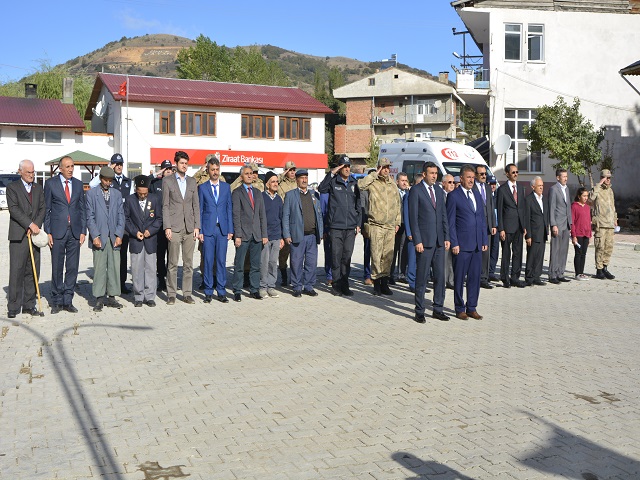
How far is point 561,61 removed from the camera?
35906mm

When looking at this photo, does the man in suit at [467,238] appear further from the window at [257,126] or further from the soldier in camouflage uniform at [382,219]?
the window at [257,126]

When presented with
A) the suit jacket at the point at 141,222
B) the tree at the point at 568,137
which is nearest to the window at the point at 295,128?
the tree at the point at 568,137

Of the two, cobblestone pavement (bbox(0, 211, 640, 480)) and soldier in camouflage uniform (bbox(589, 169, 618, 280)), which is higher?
soldier in camouflage uniform (bbox(589, 169, 618, 280))

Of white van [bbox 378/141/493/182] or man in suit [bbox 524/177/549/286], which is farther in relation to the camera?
white van [bbox 378/141/493/182]

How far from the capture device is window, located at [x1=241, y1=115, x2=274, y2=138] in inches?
2098

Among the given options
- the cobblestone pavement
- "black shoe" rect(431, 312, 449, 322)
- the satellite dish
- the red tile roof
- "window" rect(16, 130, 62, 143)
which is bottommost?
the cobblestone pavement

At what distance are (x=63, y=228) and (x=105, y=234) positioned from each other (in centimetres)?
62

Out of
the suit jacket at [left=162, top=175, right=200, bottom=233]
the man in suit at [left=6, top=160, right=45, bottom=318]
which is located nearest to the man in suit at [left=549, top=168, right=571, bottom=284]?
the suit jacket at [left=162, top=175, right=200, bottom=233]

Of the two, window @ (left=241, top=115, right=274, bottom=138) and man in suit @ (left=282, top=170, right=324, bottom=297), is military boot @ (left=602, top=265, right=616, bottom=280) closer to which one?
man in suit @ (left=282, top=170, right=324, bottom=297)

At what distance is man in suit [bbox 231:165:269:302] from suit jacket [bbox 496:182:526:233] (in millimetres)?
4662

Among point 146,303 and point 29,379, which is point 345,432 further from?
point 146,303

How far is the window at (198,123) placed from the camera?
168 feet

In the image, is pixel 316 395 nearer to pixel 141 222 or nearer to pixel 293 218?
pixel 141 222

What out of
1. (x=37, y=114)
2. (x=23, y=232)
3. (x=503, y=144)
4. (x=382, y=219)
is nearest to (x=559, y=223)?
(x=382, y=219)
